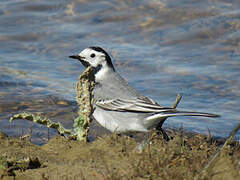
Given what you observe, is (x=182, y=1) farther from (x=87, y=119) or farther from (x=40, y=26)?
(x=87, y=119)

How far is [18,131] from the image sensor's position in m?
8.23

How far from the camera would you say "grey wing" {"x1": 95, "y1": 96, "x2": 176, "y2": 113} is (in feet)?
21.2

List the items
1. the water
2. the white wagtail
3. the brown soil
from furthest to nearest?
the water → the white wagtail → the brown soil

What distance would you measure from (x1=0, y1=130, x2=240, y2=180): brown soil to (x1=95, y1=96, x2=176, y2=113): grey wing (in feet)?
1.98

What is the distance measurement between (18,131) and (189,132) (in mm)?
2675

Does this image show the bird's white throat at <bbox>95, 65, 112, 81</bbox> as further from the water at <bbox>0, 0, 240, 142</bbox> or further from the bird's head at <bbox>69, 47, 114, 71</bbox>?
the water at <bbox>0, 0, 240, 142</bbox>

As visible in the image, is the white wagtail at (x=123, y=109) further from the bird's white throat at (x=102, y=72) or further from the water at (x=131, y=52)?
the water at (x=131, y=52)

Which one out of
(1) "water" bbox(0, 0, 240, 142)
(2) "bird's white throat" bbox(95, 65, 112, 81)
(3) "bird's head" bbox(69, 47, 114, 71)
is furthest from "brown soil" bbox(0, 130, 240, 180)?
(1) "water" bbox(0, 0, 240, 142)

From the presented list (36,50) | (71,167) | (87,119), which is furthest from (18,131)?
(36,50)

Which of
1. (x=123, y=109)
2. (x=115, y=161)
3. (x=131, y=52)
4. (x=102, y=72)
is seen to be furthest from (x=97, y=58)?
(x=131, y=52)

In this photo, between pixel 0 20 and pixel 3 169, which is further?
pixel 0 20

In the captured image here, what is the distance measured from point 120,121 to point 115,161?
1.48 m

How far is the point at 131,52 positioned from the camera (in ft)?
39.3

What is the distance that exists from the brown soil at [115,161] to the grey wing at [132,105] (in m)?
0.60
